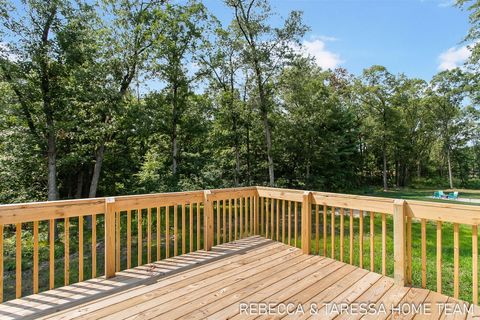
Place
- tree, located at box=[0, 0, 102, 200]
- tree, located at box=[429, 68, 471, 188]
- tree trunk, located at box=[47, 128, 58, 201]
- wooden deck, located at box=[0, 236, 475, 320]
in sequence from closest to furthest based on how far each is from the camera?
wooden deck, located at box=[0, 236, 475, 320] → tree, located at box=[0, 0, 102, 200] → tree trunk, located at box=[47, 128, 58, 201] → tree, located at box=[429, 68, 471, 188]

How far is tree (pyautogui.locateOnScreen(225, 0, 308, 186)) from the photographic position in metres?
9.66

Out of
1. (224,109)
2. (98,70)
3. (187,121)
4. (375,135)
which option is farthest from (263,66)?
(375,135)

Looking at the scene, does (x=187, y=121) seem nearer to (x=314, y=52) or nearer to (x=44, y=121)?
(x=44, y=121)

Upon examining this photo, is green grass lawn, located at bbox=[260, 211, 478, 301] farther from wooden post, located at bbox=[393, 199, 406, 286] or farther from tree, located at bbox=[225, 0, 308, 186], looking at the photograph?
tree, located at bbox=[225, 0, 308, 186]

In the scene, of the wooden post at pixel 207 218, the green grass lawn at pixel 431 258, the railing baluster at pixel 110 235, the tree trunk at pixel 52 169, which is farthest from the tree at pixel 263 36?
the railing baluster at pixel 110 235

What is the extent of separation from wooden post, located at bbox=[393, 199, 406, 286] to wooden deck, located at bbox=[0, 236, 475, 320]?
12 centimetres

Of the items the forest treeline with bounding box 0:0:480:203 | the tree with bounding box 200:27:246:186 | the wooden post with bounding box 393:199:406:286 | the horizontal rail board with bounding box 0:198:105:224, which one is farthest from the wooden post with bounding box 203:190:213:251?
the tree with bounding box 200:27:246:186

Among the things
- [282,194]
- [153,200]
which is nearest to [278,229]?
[282,194]

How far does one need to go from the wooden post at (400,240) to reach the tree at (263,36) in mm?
8181

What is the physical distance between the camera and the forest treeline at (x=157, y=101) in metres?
7.32

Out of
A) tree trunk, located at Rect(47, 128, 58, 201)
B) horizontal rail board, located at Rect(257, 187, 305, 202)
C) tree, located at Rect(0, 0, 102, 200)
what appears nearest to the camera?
horizontal rail board, located at Rect(257, 187, 305, 202)

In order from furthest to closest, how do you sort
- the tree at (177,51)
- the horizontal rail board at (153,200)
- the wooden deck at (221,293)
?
1. the tree at (177,51)
2. the horizontal rail board at (153,200)
3. the wooden deck at (221,293)

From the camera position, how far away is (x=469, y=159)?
26422 mm

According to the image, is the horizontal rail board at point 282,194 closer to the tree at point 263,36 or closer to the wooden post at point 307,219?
the wooden post at point 307,219
